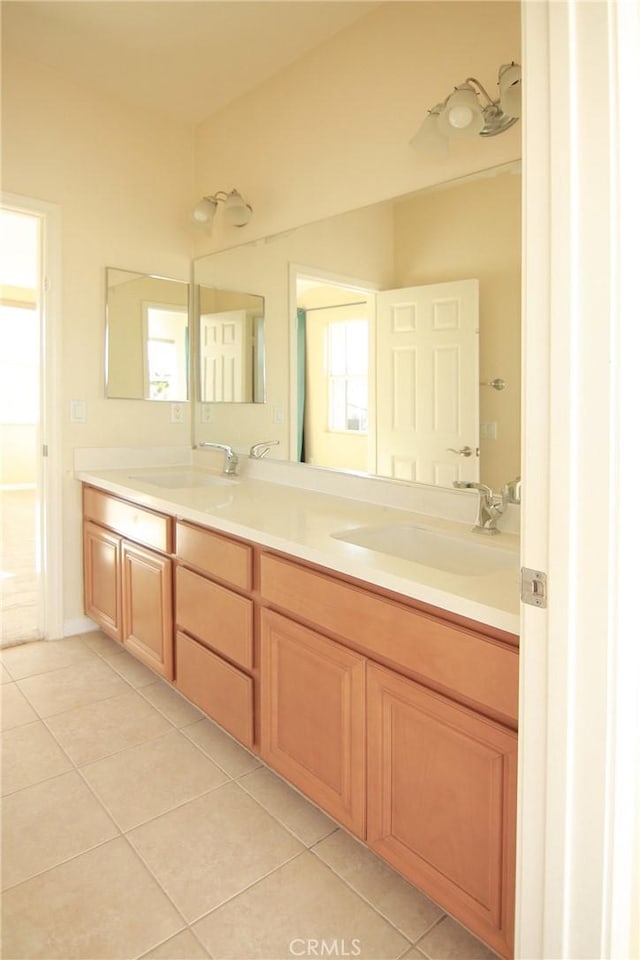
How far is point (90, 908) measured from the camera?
4.51 feet

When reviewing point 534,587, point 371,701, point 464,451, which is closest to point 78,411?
point 464,451

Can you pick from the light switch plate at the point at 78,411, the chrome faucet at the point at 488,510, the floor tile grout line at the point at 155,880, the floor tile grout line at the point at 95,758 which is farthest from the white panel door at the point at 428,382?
the light switch plate at the point at 78,411

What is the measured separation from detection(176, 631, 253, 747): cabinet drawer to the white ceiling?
231 centimetres

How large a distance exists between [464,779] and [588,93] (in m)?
1.18

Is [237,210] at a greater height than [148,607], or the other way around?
[237,210]

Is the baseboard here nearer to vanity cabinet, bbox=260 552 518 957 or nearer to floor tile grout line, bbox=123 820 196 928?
floor tile grout line, bbox=123 820 196 928

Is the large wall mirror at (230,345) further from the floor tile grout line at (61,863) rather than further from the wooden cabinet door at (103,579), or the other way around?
the floor tile grout line at (61,863)

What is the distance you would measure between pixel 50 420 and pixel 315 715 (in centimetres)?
197

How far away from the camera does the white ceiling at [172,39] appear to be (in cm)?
217

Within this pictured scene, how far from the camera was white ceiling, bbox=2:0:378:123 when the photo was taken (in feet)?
7.13

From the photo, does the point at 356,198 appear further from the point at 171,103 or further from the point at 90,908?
→ the point at 90,908

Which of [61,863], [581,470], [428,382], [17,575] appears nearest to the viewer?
[581,470]

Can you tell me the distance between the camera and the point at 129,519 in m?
2.45

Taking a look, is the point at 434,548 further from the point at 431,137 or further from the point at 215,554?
the point at 431,137
